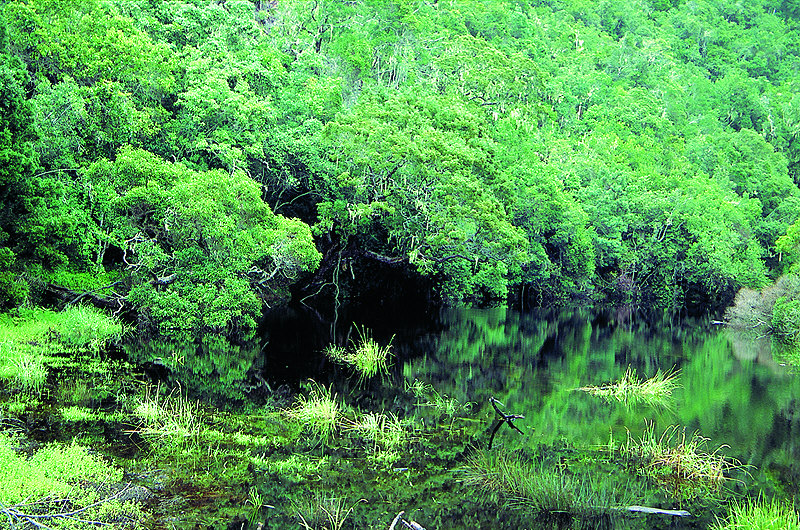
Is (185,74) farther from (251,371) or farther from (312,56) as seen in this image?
(251,371)

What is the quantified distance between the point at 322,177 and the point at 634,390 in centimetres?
2078

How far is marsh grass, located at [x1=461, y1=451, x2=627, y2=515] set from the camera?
34.6 feet

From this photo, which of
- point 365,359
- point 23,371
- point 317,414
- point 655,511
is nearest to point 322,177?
point 365,359

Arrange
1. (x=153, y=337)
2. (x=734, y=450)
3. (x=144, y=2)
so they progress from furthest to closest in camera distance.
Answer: (x=144, y=2), (x=153, y=337), (x=734, y=450)

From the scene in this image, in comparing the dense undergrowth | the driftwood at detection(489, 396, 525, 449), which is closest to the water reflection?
the driftwood at detection(489, 396, 525, 449)

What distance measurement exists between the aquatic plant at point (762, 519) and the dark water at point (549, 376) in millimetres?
1279

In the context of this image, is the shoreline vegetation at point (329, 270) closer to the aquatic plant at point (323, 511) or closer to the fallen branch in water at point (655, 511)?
the aquatic plant at point (323, 511)

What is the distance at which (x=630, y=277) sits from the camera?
55844mm

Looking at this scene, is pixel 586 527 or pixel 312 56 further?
pixel 312 56

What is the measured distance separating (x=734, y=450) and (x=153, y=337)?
1784cm

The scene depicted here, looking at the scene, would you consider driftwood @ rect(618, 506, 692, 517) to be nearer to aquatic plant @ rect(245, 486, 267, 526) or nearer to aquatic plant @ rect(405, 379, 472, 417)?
aquatic plant @ rect(245, 486, 267, 526)

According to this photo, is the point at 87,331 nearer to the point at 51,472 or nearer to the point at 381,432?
the point at 381,432

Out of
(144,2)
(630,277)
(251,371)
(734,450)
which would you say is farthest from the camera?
(630,277)

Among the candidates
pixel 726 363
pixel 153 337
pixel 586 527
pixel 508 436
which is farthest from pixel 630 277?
pixel 586 527
